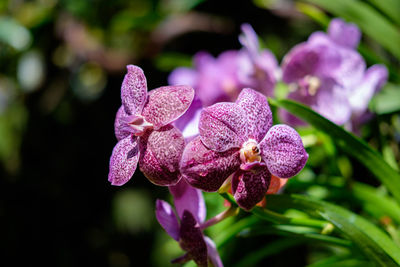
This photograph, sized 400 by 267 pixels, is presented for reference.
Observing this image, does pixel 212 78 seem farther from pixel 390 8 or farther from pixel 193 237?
pixel 193 237

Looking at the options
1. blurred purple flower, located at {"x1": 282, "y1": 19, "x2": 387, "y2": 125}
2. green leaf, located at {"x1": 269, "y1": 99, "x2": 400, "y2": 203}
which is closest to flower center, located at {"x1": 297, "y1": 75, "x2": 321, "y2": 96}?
blurred purple flower, located at {"x1": 282, "y1": 19, "x2": 387, "y2": 125}

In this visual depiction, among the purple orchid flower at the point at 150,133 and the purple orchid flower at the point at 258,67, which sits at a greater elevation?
the purple orchid flower at the point at 150,133

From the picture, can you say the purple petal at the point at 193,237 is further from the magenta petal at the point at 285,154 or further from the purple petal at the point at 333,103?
the purple petal at the point at 333,103

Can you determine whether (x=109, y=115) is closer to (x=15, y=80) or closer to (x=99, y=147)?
(x=99, y=147)

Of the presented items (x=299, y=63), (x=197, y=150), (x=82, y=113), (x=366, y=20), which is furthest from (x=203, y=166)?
(x=82, y=113)

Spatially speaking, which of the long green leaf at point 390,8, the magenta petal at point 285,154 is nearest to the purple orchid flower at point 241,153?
the magenta petal at point 285,154

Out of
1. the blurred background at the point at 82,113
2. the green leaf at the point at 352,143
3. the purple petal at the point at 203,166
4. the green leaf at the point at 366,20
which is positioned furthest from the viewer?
the blurred background at the point at 82,113

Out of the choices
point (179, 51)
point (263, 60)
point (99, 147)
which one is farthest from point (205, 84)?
point (99, 147)
